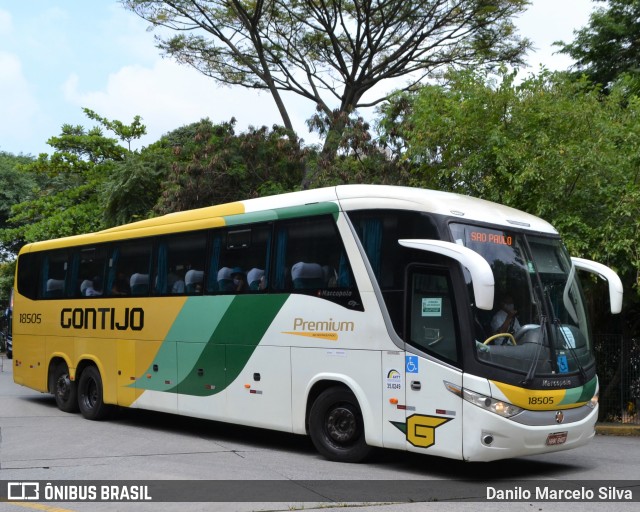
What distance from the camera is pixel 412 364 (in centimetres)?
975

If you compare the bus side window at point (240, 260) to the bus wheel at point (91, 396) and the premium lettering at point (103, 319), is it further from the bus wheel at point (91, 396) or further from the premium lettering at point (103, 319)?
the bus wheel at point (91, 396)

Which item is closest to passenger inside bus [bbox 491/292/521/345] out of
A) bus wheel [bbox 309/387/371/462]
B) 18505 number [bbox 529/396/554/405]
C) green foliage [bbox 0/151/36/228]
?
18505 number [bbox 529/396/554/405]

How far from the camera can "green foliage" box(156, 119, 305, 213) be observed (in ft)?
80.0

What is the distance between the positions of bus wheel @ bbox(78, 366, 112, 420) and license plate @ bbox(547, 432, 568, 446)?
8.34 meters

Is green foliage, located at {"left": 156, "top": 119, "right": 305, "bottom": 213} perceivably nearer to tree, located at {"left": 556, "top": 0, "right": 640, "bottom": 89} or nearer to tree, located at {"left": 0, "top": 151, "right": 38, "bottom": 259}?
tree, located at {"left": 556, "top": 0, "right": 640, "bottom": 89}

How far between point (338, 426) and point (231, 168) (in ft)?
50.0

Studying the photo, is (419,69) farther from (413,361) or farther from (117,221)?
(413,361)

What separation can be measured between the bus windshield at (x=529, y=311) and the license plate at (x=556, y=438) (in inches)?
25.8

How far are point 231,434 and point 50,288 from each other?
17.6 ft

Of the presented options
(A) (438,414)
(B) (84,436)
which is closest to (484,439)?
(A) (438,414)

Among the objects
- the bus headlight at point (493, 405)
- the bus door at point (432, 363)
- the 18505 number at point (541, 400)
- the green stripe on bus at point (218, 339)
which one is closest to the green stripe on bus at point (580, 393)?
the 18505 number at point (541, 400)

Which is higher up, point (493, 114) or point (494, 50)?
point (494, 50)

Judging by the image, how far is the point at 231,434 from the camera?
44.6 feet

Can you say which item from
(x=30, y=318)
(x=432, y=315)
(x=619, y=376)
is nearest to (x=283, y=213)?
(x=432, y=315)
